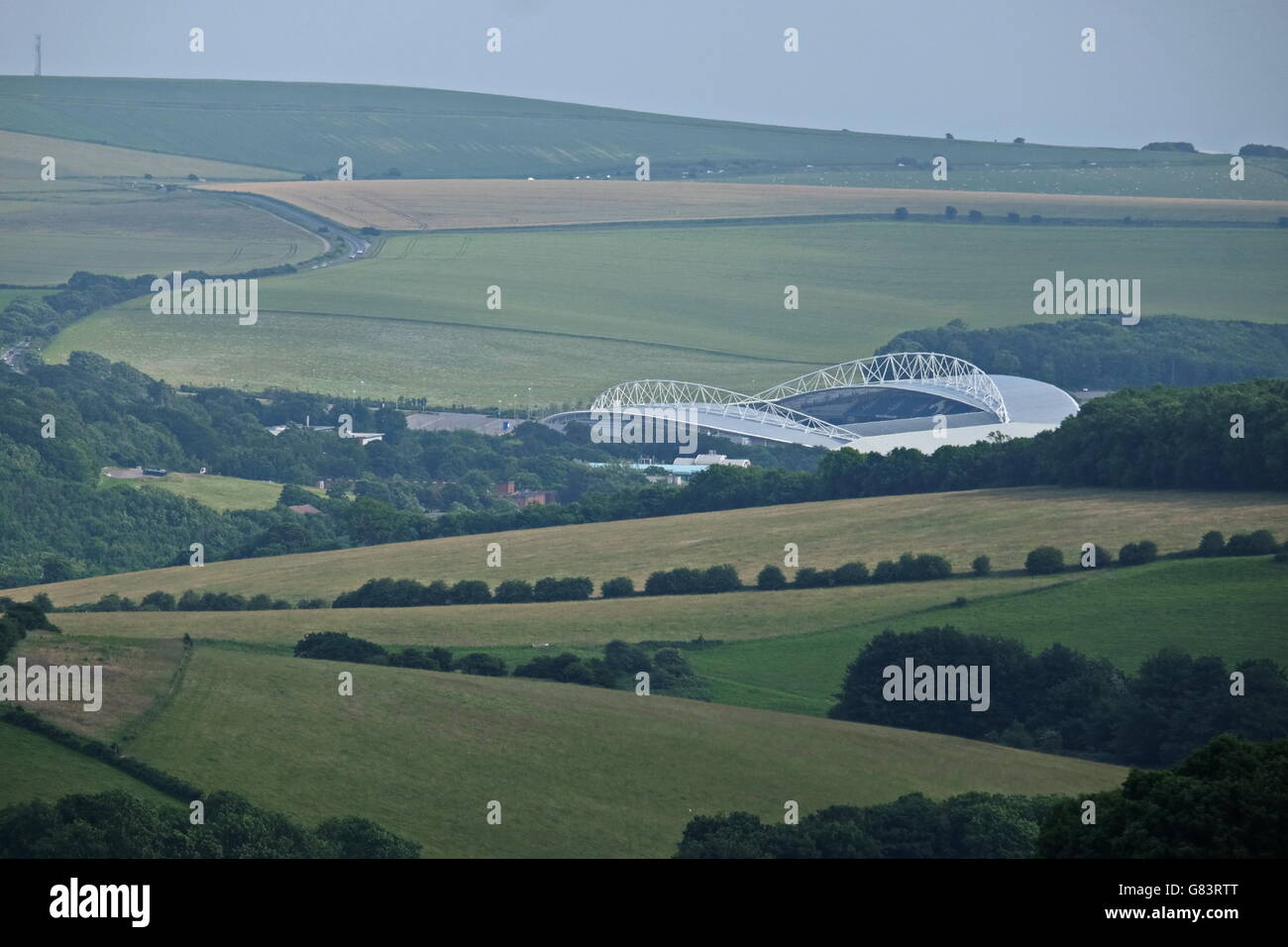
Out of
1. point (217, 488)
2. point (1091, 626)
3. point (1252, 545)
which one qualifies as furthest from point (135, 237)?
point (1091, 626)

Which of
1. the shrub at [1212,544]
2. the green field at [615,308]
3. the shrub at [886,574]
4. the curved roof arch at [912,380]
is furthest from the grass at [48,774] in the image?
the green field at [615,308]

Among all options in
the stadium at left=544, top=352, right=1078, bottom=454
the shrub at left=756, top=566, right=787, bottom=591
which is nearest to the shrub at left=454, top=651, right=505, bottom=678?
the shrub at left=756, top=566, right=787, bottom=591

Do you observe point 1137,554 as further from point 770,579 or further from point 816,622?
point 770,579

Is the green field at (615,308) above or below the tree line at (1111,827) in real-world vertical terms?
above

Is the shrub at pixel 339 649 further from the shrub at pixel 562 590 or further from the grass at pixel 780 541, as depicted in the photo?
the grass at pixel 780 541
